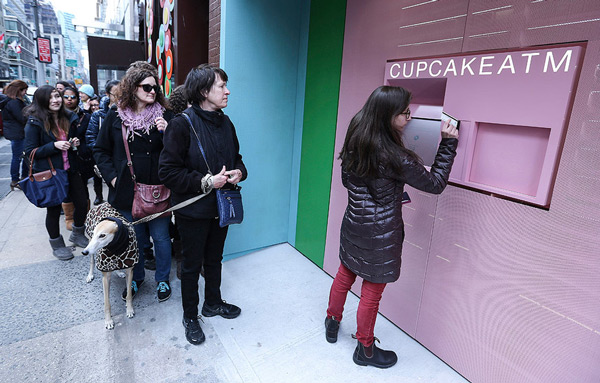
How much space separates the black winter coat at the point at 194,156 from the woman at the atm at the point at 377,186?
86 cm

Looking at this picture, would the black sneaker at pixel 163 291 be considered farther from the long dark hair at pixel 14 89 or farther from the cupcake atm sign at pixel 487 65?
the long dark hair at pixel 14 89

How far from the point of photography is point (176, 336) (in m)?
2.48

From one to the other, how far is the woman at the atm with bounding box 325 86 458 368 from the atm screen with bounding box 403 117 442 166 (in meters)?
0.38

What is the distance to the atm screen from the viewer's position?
2227mm

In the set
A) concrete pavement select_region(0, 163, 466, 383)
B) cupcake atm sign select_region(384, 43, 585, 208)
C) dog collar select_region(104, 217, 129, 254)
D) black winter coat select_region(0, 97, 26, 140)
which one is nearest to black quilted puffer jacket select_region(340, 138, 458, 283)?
cupcake atm sign select_region(384, 43, 585, 208)

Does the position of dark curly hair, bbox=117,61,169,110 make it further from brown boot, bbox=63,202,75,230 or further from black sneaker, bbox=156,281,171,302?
brown boot, bbox=63,202,75,230

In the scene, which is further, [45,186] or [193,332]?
[45,186]

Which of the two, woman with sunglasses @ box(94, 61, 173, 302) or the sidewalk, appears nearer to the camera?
the sidewalk

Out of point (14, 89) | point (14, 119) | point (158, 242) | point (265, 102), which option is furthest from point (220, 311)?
point (14, 89)

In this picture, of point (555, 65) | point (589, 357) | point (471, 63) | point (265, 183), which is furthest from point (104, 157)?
point (589, 357)

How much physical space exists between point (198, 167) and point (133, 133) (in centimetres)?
80

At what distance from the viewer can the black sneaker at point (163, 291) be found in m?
2.88

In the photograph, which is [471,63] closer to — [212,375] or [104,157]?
[212,375]

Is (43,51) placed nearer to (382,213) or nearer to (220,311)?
(220,311)
